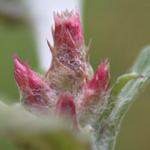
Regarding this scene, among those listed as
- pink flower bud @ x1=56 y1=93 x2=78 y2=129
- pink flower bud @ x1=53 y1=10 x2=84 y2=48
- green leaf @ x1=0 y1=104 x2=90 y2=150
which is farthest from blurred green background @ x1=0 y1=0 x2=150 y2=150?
green leaf @ x1=0 y1=104 x2=90 y2=150

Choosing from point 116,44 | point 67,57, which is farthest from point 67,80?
point 116,44

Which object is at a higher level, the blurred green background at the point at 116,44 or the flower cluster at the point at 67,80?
the blurred green background at the point at 116,44

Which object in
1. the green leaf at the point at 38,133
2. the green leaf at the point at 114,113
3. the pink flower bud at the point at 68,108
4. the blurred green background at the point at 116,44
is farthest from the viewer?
the blurred green background at the point at 116,44

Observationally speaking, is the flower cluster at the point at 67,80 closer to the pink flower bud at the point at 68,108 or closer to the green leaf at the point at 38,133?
the pink flower bud at the point at 68,108

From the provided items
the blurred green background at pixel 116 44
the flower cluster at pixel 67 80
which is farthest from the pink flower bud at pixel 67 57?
the blurred green background at pixel 116 44

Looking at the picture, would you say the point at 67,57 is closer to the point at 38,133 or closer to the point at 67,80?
the point at 67,80

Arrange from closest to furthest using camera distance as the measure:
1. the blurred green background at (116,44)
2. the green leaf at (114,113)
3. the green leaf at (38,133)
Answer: the green leaf at (38,133), the green leaf at (114,113), the blurred green background at (116,44)

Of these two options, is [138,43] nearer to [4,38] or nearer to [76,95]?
[4,38]

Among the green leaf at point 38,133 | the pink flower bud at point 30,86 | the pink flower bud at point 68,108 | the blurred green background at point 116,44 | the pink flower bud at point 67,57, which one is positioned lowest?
the green leaf at point 38,133
